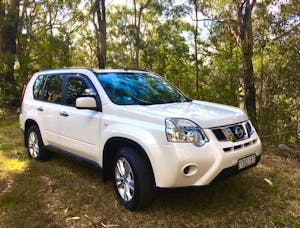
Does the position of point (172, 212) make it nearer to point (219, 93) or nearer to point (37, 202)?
point (37, 202)

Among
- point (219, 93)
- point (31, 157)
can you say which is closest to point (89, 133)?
point (31, 157)

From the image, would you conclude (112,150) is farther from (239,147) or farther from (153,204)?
(239,147)

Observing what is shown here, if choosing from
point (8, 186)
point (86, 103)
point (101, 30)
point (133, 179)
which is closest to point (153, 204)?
point (133, 179)

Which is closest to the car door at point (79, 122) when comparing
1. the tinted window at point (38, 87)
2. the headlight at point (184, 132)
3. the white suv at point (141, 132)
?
the white suv at point (141, 132)

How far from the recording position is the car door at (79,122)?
3.74 metres

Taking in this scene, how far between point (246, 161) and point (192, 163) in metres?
0.77

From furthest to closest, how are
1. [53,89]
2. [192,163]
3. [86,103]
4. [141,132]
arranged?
[53,89], [86,103], [141,132], [192,163]

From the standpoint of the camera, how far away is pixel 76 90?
13.8ft

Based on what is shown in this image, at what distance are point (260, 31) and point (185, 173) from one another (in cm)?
580

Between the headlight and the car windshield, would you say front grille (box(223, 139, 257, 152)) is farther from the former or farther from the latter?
Answer: the car windshield

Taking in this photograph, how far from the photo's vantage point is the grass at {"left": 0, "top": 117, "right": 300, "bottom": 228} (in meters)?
3.11

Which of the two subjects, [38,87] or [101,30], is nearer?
[38,87]

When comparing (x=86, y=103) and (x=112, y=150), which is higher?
(x=86, y=103)

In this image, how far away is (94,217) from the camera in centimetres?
325
